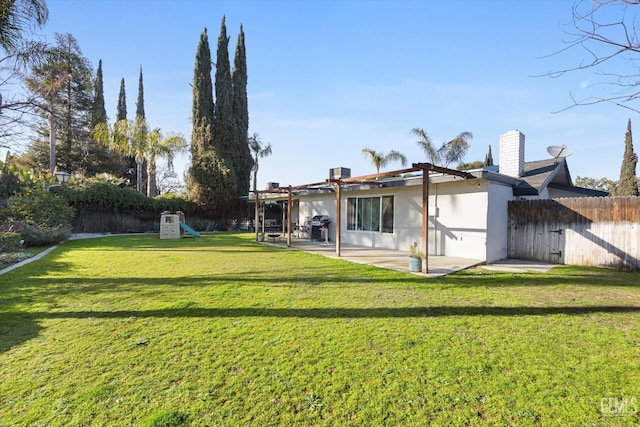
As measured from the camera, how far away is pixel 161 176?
116 ft

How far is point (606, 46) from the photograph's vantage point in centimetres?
235

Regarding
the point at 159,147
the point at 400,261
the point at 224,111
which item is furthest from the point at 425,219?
Result: the point at 159,147

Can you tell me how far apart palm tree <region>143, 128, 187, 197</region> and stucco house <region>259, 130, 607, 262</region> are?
16936 mm

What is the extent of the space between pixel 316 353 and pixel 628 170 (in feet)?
94.5

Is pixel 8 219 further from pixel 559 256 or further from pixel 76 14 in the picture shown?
pixel 559 256

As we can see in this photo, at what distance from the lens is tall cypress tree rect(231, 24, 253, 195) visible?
2358 cm

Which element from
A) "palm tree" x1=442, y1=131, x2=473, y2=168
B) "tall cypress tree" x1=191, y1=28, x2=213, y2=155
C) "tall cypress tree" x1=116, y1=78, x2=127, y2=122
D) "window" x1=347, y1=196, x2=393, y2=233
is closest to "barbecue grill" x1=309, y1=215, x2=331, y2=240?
"window" x1=347, y1=196, x2=393, y2=233

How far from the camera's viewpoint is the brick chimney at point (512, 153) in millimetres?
9375

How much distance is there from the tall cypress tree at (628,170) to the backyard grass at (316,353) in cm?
2275

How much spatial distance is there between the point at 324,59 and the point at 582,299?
10429 mm

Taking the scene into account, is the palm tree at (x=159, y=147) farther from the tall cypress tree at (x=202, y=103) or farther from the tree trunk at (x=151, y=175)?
the tall cypress tree at (x=202, y=103)

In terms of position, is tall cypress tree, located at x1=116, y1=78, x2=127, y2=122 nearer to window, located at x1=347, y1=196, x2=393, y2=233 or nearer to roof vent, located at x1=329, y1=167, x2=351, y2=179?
roof vent, located at x1=329, y1=167, x2=351, y2=179

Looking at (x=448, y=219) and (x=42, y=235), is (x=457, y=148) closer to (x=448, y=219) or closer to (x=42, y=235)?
(x=448, y=219)

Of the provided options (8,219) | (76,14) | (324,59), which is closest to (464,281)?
(324,59)
